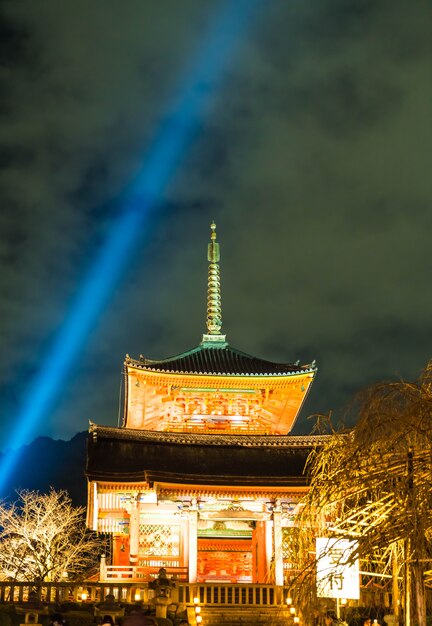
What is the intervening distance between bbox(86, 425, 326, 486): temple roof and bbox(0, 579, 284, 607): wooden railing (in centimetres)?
376

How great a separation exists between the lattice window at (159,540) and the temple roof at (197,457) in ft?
7.85

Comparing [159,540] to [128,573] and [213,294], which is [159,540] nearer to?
[128,573]

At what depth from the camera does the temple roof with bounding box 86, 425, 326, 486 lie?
2617cm

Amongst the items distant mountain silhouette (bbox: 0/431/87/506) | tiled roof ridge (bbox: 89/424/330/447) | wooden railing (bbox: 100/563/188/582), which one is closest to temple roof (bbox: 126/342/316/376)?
tiled roof ridge (bbox: 89/424/330/447)

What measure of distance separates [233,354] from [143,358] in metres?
4.62

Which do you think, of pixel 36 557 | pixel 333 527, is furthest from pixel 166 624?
pixel 36 557

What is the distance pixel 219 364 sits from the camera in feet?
113

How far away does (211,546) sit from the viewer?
30359 mm

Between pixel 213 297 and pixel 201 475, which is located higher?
pixel 213 297

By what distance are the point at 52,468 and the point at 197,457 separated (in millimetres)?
70447

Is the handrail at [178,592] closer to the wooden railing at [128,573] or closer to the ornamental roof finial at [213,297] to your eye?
the wooden railing at [128,573]

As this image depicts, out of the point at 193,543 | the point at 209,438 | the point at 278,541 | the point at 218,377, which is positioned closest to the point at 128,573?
the point at 193,543

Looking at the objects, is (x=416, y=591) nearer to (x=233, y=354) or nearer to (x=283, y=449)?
(x=283, y=449)

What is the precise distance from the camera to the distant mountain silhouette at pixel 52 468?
86319 mm
